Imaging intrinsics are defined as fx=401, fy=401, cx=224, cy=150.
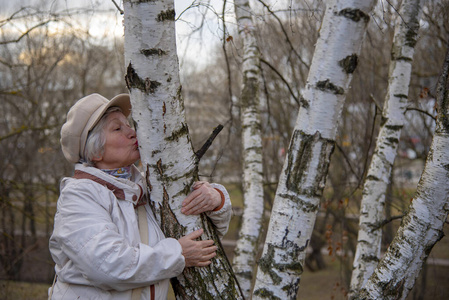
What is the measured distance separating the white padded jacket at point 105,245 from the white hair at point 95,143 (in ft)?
0.22

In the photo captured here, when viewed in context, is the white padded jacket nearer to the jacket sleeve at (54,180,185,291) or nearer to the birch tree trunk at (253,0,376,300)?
the jacket sleeve at (54,180,185,291)

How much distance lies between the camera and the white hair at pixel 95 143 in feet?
6.05

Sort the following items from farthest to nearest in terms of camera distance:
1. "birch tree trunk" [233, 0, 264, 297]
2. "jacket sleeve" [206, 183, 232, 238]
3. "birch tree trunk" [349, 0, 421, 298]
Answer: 1. "birch tree trunk" [233, 0, 264, 297]
2. "birch tree trunk" [349, 0, 421, 298]
3. "jacket sleeve" [206, 183, 232, 238]

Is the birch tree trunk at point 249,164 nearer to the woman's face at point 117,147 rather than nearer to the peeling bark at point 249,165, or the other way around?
the peeling bark at point 249,165

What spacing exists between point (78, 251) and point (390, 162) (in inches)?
102

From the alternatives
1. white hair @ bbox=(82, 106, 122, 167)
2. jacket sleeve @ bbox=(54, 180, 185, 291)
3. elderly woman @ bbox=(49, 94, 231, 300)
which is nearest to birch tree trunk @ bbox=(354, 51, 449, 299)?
elderly woman @ bbox=(49, 94, 231, 300)

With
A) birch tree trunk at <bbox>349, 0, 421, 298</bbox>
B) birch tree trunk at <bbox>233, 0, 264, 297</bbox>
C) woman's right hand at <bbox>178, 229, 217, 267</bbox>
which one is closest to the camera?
woman's right hand at <bbox>178, 229, 217, 267</bbox>

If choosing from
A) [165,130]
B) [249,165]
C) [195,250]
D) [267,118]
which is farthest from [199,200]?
[267,118]

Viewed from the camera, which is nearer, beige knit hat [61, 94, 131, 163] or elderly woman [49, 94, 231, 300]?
elderly woman [49, 94, 231, 300]

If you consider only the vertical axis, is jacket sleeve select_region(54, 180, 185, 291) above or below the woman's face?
below

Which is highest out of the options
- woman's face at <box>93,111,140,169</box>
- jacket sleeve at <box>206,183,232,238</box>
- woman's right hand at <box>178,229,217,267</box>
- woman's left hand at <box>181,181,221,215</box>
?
woman's face at <box>93,111,140,169</box>

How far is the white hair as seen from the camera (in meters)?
1.84

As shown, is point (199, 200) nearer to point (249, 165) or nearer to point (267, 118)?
point (249, 165)

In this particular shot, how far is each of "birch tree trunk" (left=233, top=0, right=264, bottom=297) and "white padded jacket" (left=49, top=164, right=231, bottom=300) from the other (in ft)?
5.37
